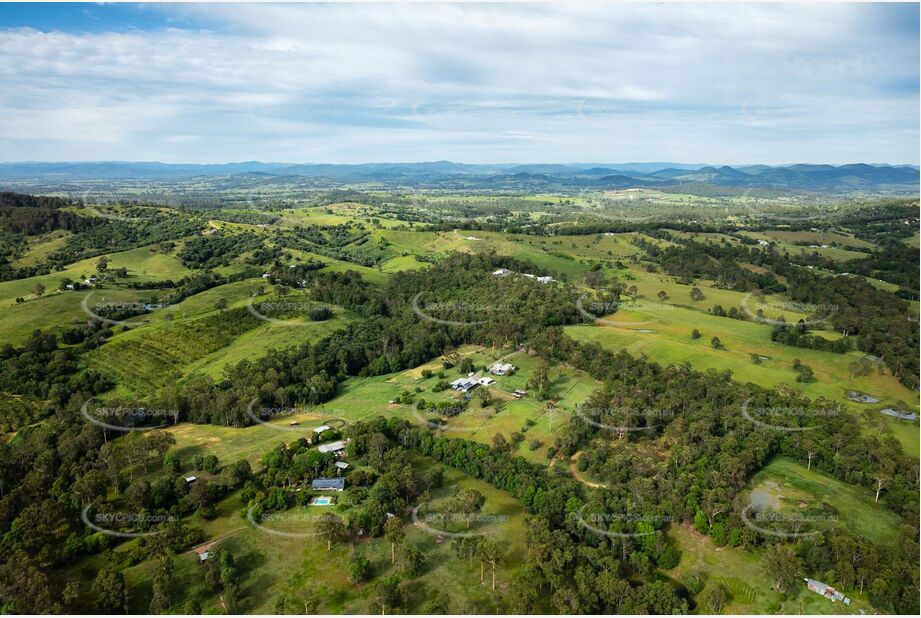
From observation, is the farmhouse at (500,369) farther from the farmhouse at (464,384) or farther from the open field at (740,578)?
the open field at (740,578)

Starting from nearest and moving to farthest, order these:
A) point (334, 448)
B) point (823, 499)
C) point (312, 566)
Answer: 1. point (312, 566)
2. point (823, 499)
3. point (334, 448)

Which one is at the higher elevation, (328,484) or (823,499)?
(823,499)

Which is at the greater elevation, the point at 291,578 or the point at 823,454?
the point at 823,454

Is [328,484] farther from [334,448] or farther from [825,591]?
[825,591]

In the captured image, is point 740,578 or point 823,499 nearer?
point 740,578

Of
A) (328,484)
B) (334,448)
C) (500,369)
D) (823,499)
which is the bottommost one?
(328,484)

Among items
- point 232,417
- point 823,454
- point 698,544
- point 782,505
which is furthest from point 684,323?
point 232,417

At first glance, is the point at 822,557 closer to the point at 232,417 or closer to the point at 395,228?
the point at 232,417

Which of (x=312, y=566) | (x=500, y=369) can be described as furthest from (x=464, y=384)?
(x=312, y=566)
